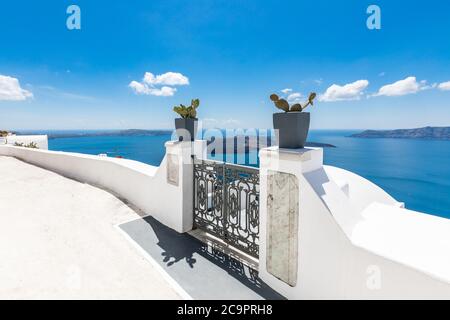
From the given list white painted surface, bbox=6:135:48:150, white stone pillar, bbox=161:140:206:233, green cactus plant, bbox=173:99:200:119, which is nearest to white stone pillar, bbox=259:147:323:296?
white stone pillar, bbox=161:140:206:233

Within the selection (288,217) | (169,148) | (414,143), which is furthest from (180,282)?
(414,143)

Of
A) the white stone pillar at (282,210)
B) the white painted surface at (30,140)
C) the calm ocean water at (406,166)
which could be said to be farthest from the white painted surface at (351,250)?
the white painted surface at (30,140)

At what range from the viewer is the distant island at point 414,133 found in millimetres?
26788

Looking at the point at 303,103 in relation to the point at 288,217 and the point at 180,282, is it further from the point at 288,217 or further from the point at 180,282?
the point at 180,282

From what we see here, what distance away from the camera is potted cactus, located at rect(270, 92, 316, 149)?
2482mm

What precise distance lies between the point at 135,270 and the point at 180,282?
69 centimetres

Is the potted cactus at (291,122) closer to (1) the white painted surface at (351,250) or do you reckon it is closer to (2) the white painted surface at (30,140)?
(1) the white painted surface at (351,250)

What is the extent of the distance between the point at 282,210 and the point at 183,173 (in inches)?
84.5

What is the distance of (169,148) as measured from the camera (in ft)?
14.5

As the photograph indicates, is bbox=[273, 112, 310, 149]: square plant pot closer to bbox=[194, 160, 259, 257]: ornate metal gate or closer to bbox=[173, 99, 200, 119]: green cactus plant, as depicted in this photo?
bbox=[194, 160, 259, 257]: ornate metal gate

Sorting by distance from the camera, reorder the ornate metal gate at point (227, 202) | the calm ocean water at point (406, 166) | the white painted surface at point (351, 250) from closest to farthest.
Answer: the white painted surface at point (351, 250)
the ornate metal gate at point (227, 202)
the calm ocean water at point (406, 166)

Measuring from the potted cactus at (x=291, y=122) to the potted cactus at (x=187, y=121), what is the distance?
1.92 m

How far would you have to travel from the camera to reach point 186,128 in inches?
164

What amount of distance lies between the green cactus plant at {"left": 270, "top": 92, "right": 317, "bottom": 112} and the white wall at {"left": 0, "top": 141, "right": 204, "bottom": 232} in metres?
1.99
